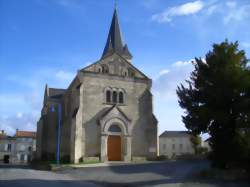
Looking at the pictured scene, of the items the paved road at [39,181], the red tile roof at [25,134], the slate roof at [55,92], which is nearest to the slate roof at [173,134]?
the red tile roof at [25,134]

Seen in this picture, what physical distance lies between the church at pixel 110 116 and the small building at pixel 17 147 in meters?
46.3

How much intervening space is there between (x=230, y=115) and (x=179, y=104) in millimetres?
2892

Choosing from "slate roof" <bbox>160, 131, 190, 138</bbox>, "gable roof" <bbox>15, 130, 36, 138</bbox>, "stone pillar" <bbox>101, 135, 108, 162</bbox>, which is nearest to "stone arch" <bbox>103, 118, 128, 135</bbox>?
"stone pillar" <bbox>101, 135, 108, 162</bbox>

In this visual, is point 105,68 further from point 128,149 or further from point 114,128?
point 128,149

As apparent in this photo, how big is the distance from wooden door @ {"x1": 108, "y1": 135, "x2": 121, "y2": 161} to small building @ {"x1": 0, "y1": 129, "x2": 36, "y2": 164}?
163 ft

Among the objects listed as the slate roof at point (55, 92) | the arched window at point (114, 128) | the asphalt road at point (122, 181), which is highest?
the slate roof at point (55, 92)

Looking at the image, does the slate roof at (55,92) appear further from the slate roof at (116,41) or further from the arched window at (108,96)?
the arched window at (108,96)

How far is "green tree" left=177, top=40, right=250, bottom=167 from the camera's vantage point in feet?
54.4

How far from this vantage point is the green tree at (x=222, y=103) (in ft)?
54.4

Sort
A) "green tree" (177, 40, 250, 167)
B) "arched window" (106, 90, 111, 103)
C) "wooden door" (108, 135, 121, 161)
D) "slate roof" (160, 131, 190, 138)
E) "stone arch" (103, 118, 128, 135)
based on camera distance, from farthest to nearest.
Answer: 1. "slate roof" (160, 131, 190, 138)
2. "arched window" (106, 90, 111, 103)
3. "wooden door" (108, 135, 121, 161)
4. "stone arch" (103, 118, 128, 135)
5. "green tree" (177, 40, 250, 167)

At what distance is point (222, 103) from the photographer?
681 inches

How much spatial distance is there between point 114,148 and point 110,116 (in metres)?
3.10

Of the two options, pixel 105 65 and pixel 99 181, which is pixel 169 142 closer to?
pixel 105 65

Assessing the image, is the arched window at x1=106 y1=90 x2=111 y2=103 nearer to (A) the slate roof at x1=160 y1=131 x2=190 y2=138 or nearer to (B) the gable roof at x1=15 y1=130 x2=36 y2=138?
(A) the slate roof at x1=160 y1=131 x2=190 y2=138
